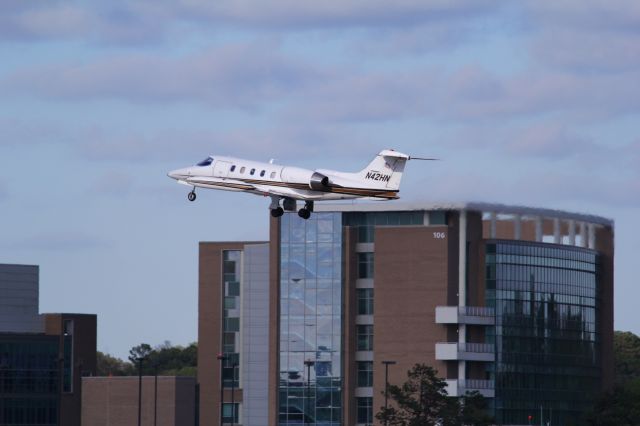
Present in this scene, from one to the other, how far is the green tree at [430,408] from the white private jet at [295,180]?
42.8 meters

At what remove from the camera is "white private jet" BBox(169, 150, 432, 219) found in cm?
11981

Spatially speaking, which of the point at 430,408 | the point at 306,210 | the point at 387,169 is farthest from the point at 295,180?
the point at 430,408

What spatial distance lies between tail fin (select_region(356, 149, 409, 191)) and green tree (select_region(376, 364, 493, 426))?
42.9 m

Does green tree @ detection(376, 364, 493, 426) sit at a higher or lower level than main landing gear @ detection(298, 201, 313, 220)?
lower

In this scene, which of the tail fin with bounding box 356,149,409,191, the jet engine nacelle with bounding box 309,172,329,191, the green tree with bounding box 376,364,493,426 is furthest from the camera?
the green tree with bounding box 376,364,493,426

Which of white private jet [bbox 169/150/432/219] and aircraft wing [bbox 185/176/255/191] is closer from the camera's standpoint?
white private jet [bbox 169/150/432/219]

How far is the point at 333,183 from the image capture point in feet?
394

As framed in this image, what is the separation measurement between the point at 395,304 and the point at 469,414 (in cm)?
3671

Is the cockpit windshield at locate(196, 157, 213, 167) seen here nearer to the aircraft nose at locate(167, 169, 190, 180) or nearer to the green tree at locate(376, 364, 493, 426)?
the aircraft nose at locate(167, 169, 190, 180)

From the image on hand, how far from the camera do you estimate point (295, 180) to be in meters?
121

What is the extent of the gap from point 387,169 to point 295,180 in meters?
7.13

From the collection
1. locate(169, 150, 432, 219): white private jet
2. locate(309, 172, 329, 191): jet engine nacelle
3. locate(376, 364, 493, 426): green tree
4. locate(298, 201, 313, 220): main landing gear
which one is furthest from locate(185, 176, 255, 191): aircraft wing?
locate(376, 364, 493, 426): green tree

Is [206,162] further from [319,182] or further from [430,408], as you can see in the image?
[430,408]

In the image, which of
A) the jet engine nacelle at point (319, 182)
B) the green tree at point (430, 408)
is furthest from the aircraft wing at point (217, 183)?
the green tree at point (430, 408)
